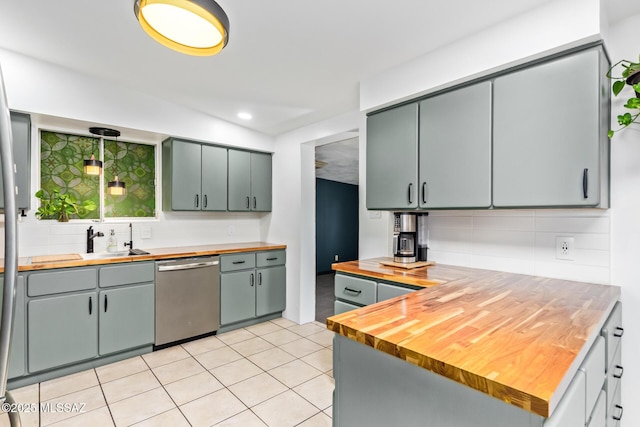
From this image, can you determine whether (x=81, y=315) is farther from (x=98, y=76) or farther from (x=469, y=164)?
(x=469, y=164)

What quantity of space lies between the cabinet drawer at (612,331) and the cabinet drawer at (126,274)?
3.15m

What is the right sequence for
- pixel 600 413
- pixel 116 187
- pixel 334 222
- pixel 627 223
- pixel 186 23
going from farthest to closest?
pixel 334 222 → pixel 116 187 → pixel 627 223 → pixel 186 23 → pixel 600 413

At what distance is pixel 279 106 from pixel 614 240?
274 centimetres

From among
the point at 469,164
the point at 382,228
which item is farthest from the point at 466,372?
the point at 382,228

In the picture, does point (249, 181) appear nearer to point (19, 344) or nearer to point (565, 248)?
point (19, 344)

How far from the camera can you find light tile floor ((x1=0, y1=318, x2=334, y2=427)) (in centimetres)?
203

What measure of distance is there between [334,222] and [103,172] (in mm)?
4869

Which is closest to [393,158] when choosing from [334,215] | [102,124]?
[102,124]

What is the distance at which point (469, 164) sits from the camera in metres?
1.99

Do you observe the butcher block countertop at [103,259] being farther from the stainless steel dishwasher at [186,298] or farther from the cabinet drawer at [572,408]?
the cabinet drawer at [572,408]

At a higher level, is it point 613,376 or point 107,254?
point 107,254

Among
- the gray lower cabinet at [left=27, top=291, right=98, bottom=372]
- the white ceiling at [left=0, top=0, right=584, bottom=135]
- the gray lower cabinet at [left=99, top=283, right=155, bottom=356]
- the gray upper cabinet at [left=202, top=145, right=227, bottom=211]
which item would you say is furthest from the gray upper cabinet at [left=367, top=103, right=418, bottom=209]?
the gray lower cabinet at [left=27, top=291, right=98, bottom=372]

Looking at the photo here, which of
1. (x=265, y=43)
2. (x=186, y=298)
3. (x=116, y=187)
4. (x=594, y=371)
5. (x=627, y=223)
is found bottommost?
(x=186, y=298)

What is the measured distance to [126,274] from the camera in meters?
2.81
